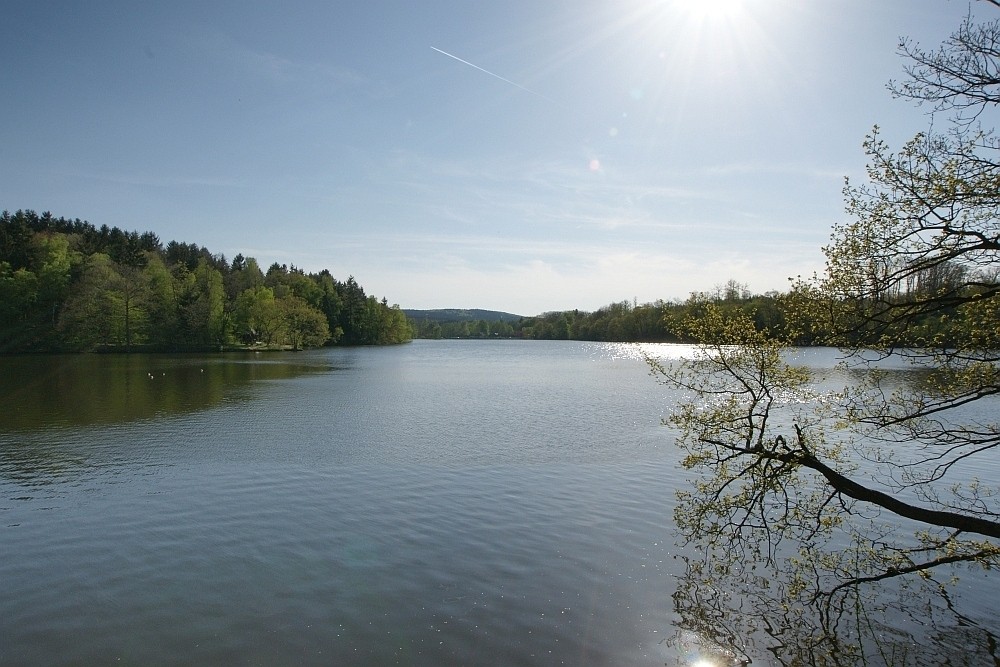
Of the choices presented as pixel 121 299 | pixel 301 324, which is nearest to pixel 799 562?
pixel 121 299

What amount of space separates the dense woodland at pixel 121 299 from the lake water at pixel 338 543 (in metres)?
69.2

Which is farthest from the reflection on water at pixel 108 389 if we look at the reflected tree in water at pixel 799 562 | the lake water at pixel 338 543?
the reflected tree in water at pixel 799 562

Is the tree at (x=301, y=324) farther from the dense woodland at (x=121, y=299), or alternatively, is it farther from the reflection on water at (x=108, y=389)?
the reflection on water at (x=108, y=389)

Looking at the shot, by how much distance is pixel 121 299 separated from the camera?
88938 mm

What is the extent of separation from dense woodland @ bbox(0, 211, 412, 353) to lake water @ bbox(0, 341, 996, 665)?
69225mm

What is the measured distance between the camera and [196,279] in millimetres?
106188

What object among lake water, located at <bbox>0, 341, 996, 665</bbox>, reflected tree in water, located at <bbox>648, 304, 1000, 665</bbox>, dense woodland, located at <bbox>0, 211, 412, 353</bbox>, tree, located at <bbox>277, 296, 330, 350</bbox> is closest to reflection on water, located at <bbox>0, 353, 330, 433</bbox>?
lake water, located at <bbox>0, 341, 996, 665</bbox>

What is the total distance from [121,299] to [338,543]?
93.7 meters

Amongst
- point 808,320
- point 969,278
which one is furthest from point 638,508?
point 969,278

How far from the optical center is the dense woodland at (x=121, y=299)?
85.9 metres

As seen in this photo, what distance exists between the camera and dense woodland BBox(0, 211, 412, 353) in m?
85.9

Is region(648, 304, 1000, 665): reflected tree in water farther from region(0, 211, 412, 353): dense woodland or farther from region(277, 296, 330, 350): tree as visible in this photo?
region(277, 296, 330, 350): tree

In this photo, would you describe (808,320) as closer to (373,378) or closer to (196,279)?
(373,378)

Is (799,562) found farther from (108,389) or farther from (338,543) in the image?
(108,389)
